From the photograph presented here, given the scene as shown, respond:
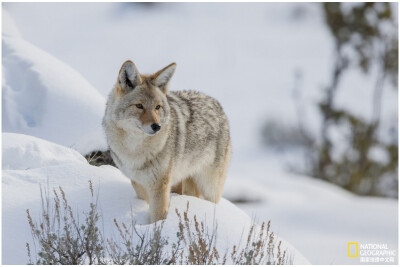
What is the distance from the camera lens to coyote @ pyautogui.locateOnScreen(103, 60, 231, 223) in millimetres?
Answer: 5309

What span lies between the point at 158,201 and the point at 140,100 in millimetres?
944

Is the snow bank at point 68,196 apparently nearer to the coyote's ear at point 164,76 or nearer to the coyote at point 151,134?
the coyote at point 151,134

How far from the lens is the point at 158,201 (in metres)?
5.46

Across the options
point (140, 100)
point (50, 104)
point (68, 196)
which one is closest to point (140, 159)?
point (140, 100)

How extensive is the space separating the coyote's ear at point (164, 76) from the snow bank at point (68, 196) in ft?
3.63

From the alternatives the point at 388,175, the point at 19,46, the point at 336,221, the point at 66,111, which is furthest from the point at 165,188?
the point at 388,175

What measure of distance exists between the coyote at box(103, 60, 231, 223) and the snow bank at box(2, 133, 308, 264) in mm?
235

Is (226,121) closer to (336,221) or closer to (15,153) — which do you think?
(15,153)

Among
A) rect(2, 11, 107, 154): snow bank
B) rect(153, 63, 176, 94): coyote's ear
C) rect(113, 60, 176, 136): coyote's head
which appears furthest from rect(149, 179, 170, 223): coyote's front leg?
rect(2, 11, 107, 154): snow bank

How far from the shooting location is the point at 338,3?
21.5m

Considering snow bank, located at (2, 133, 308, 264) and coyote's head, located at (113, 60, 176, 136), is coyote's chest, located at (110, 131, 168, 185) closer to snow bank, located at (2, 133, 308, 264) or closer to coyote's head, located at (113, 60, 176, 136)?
coyote's head, located at (113, 60, 176, 136)

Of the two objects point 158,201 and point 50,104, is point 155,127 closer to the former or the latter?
point 158,201

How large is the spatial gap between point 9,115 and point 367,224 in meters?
8.20

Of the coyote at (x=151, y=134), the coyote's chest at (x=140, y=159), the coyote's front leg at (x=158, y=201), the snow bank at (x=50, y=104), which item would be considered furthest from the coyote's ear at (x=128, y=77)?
the snow bank at (x=50, y=104)
